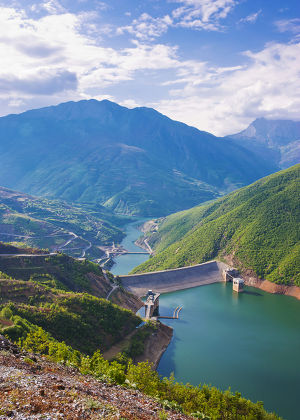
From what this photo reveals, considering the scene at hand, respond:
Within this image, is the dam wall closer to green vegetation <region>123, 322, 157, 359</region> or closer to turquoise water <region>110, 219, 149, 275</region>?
green vegetation <region>123, 322, 157, 359</region>

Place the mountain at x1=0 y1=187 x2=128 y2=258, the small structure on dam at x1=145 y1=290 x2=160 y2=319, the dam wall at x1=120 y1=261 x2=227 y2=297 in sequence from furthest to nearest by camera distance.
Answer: the mountain at x1=0 y1=187 x2=128 y2=258
the dam wall at x1=120 y1=261 x2=227 y2=297
the small structure on dam at x1=145 y1=290 x2=160 y2=319

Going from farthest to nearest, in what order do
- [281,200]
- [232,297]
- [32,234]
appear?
[32,234], [281,200], [232,297]

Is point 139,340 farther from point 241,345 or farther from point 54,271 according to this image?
point 54,271

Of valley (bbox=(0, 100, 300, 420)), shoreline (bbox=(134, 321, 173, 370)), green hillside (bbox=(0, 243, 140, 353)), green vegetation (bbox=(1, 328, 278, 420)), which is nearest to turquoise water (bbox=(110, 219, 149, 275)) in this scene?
valley (bbox=(0, 100, 300, 420))

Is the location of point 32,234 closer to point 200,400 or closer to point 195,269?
point 195,269

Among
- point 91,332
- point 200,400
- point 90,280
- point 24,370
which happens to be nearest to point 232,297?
point 90,280

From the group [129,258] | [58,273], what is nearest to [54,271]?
[58,273]

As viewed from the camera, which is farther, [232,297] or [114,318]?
[232,297]
